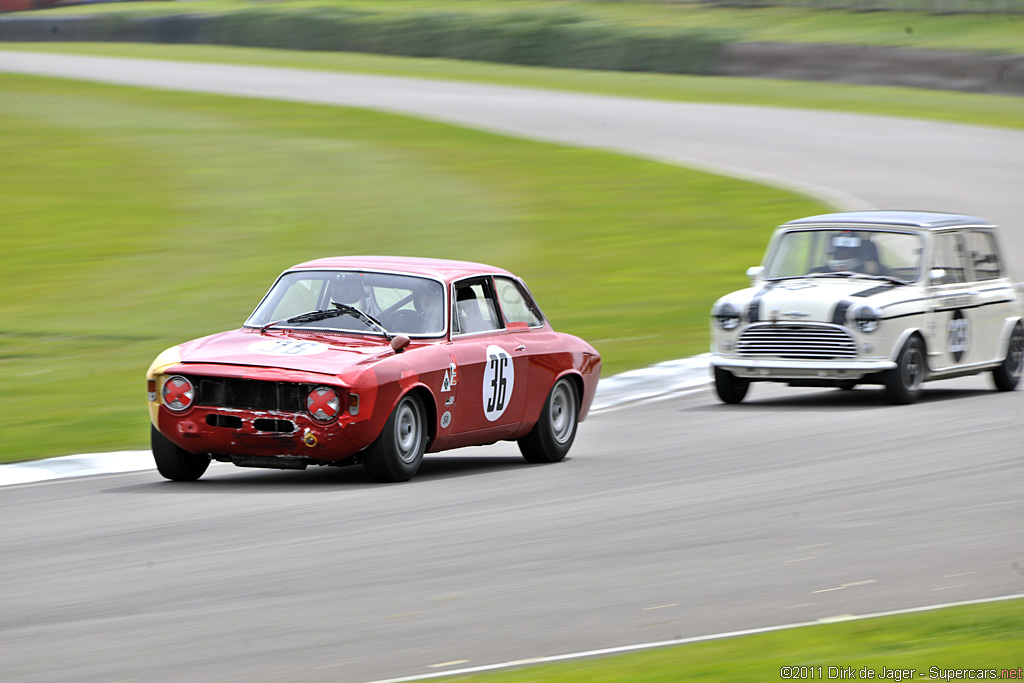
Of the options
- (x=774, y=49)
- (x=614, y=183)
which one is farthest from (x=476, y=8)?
(x=614, y=183)

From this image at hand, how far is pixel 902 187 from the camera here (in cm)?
2898

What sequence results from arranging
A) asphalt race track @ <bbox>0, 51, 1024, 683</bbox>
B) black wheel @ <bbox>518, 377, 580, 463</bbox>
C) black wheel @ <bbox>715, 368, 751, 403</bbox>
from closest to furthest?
asphalt race track @ <bbox>0, 51, 1024, 683</bbox>
black wheel @ <bbox>518, 377, 580, 463</bbox>
black wheel @ <bbox>715, 368, 751, 403</bbox>

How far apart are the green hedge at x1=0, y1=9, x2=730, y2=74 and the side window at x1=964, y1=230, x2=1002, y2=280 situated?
31.4 m

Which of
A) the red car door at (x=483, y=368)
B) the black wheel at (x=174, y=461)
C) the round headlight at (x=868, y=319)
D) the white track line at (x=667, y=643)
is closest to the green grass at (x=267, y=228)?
the black wheel at (x=174, y=461)

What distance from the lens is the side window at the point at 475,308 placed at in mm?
10703

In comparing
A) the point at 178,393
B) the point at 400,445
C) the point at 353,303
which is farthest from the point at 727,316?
the point at 178,393

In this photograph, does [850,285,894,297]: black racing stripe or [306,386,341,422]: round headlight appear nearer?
[306,386,341,422]: round headlight

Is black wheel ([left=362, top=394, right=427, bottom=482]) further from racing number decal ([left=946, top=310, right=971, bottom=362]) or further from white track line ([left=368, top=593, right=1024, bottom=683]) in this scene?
racing number decal ([left=946, top=310, right=971, bottom=362])

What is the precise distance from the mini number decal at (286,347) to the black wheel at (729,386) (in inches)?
204

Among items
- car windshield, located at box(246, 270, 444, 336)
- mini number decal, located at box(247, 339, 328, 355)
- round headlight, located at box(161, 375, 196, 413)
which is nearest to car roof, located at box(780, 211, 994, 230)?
car windshield, located at box(246, 270, 444, 336)

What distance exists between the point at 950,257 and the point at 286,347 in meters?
7.23

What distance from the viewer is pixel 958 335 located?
14.6m

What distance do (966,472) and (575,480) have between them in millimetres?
2358

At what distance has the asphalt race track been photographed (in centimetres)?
632
